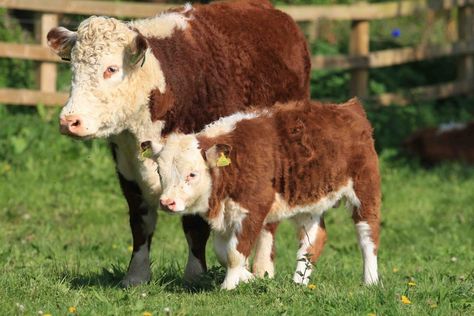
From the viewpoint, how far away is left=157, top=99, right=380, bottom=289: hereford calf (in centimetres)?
759

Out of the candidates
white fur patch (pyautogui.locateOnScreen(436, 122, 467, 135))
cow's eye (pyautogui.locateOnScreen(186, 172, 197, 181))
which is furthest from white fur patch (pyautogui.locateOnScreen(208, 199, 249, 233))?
white fur patch (pyautogui.locateOnScreen(436, 122, 467, 135))

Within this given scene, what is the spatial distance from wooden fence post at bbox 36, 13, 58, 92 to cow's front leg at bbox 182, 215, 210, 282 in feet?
20.4

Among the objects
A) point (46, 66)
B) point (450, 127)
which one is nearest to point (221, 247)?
point (46, 66)

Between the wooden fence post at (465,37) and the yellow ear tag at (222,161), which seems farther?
the wooden fence post at (465,37)

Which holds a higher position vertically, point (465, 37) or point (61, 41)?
point (61, 41)

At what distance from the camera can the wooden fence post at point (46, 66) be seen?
14.1m

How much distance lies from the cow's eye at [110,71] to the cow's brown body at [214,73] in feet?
1.11

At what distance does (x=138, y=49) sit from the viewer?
7.77m

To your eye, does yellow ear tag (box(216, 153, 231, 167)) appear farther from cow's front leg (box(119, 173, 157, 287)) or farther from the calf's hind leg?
the calf's hind leg

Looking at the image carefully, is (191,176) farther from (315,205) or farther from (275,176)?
(315,205)

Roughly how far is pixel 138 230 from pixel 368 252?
1666mm

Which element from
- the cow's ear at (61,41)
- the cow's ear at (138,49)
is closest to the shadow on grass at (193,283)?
the cow's ear at (138,49)

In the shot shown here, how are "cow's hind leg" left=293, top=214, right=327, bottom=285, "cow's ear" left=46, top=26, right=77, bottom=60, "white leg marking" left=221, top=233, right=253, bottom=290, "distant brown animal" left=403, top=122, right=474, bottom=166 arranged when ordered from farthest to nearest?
"distant brown animal" left=403, top=122, right=474, bottom=166 → "cow's hind leg" left=293, top=214, right=327, bottom=285 → "cow's ear" left=46, top=26, right=77, bottom=60 → "white leg marking" left=221, top=233, right=253, bottom=290

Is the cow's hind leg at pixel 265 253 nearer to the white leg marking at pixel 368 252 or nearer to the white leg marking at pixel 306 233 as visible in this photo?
the white leg marking at pixel 306 233
